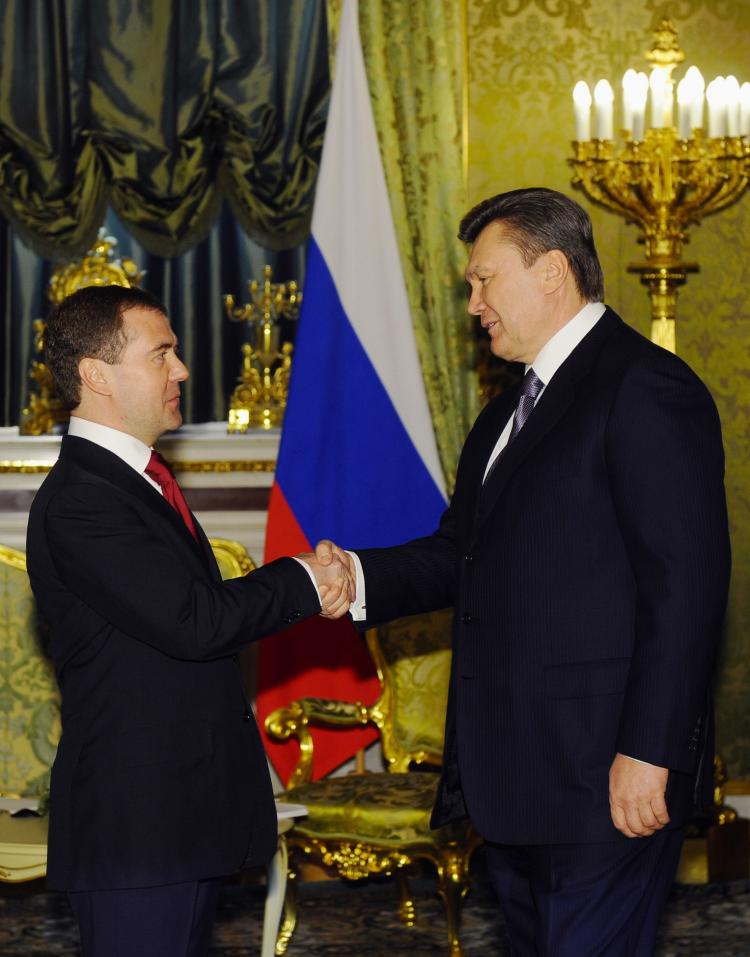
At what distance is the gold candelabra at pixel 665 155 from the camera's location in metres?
4.32

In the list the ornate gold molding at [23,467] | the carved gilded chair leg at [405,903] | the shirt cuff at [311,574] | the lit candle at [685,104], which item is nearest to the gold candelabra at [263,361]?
the ornate gold molding at [23,467]

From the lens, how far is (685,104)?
4.32 m

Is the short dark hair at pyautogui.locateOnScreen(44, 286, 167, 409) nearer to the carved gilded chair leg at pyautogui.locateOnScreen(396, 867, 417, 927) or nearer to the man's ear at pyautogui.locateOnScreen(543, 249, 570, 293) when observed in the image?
the man's ear at pyautogui.locateOnScreen(543, 249, 570, 293)

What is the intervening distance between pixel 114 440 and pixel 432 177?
2.48 m

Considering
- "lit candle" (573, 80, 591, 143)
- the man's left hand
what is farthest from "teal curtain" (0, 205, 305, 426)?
the man's left hand

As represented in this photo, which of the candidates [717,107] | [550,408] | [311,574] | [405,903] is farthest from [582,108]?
[405,903]

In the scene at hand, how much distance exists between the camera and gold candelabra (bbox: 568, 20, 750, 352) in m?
4.32

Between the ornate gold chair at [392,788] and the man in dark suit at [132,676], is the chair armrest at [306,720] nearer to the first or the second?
the ornate gold chair at [392,788]

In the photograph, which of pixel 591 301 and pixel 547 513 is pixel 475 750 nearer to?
pixel 547 513

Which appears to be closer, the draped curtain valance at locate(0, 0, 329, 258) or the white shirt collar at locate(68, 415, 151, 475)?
the white shirt collar at locate(68, 415, 151, 475)

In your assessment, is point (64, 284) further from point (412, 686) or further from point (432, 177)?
point (412, 686)

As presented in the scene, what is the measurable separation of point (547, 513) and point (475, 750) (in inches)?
17.6

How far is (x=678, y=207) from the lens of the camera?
4.45m

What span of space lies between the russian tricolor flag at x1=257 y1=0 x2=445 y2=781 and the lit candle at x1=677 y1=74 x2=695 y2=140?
36.3 inches
